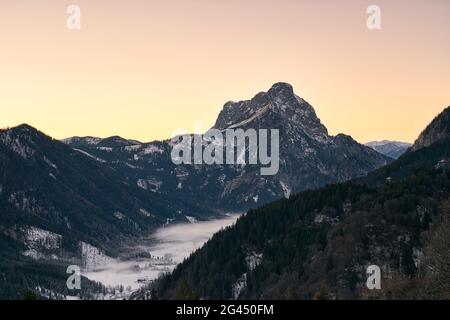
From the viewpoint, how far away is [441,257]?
7165 inches
